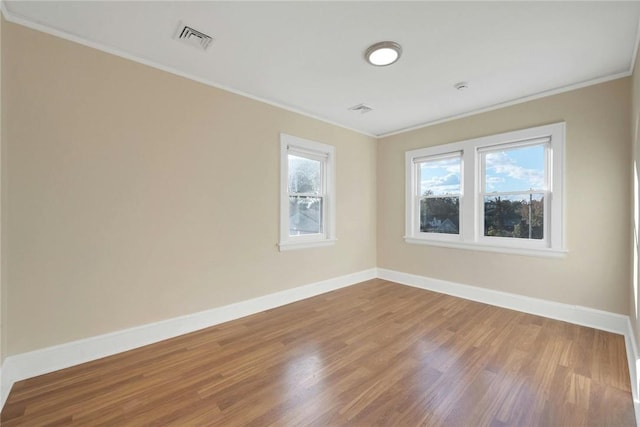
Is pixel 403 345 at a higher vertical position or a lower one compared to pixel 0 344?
lower

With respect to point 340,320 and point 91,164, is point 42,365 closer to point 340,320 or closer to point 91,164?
point 91,164

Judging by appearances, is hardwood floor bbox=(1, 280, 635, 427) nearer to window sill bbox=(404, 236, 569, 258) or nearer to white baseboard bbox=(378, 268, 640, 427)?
white baseboard bbox=(378, 268, 640, 427)

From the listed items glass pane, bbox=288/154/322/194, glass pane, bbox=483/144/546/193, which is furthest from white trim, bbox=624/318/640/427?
glass pane, bbox=288/154/322/194

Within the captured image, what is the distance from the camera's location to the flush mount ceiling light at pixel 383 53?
2.19 m

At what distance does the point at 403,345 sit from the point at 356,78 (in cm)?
265

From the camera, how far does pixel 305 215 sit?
153 inches

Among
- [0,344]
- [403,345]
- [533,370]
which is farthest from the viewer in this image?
[403,345]

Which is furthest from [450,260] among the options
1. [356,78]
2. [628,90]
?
[356,78]

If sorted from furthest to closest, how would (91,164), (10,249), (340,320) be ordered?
(340,320), (91,164), (10,249)


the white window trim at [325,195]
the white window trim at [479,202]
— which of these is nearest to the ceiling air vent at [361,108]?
the white window trim at [325,195]

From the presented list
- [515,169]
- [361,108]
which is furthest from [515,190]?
[361,108]

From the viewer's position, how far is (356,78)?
2760 millimetres

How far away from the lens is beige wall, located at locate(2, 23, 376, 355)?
6.48ft

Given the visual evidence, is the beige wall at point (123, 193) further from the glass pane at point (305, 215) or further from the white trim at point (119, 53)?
the glass pane at point (305, 215)
